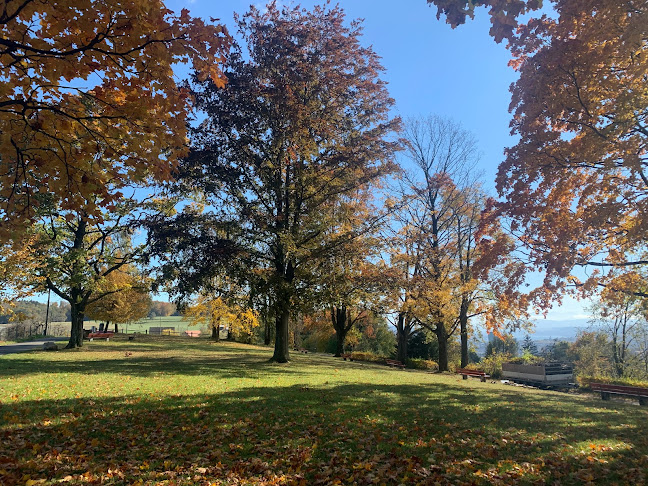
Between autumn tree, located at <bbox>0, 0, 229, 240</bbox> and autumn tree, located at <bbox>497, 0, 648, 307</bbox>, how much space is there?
27.6ft

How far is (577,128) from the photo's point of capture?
9.86m

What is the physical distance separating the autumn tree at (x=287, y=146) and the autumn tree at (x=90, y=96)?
11.0 metres

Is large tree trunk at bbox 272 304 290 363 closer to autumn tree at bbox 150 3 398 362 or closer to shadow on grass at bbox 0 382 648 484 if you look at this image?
autumn tree at bbox 150 3 398 362

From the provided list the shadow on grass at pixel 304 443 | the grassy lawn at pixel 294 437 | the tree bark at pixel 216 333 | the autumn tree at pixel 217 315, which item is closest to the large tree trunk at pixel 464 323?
the autumn tree at pixel 217 315

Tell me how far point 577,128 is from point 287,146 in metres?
11.1

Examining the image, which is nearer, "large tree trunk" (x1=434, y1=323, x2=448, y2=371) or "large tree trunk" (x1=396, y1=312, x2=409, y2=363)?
"large tree trunk" (x1=434, y1=323, x2=448, y2=371)

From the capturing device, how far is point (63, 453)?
15.6ft

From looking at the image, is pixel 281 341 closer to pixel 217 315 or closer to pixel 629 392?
pixel 629 392

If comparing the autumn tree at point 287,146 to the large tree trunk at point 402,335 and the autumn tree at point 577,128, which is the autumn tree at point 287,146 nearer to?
the autumn tree at point 577,128

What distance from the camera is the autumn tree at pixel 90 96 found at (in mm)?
3930

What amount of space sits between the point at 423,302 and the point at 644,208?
567 inches

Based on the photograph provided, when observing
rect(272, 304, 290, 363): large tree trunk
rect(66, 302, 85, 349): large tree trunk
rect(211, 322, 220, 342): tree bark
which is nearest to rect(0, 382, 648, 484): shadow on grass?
rect(272, 304, 290, 363): large tree trunk

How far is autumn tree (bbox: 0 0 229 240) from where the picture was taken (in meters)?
3.93

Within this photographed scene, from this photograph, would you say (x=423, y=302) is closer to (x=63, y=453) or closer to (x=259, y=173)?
(x=259, y=173)
